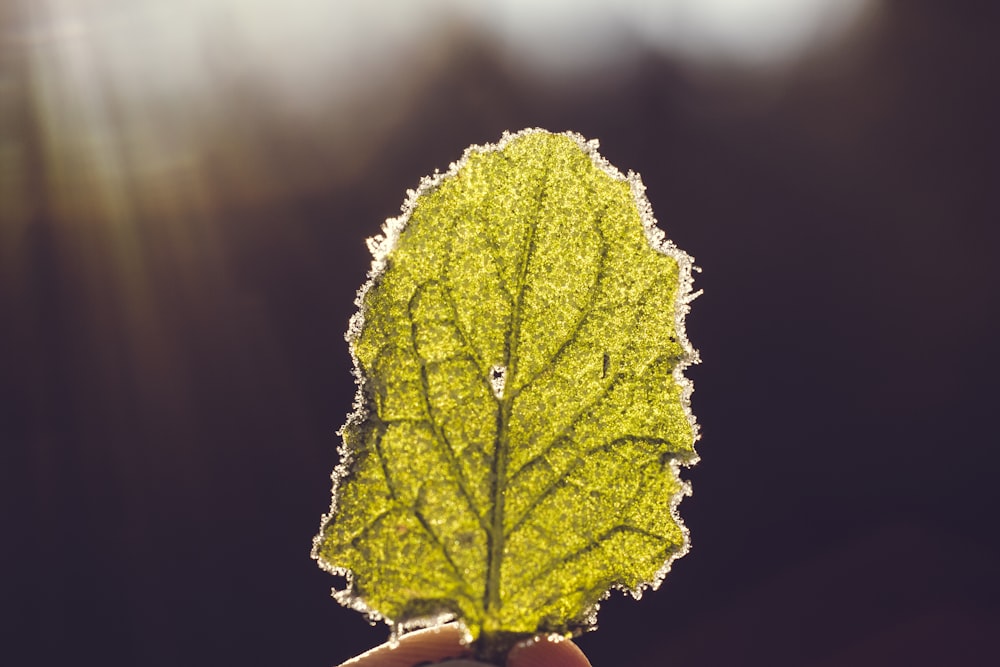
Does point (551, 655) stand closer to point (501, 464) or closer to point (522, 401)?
point (501, 464)

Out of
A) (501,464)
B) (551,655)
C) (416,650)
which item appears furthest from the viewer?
(416,650)

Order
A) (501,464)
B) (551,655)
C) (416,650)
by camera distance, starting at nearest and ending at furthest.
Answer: (501,464) → (551,655) → (416,650)

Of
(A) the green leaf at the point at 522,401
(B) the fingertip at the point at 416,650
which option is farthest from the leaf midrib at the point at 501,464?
(B) the fingertip at the point at 416,650

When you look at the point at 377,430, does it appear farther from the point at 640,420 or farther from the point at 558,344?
the point at 640,420

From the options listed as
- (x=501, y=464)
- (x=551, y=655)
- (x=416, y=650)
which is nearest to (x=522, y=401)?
(x=501, y=464)

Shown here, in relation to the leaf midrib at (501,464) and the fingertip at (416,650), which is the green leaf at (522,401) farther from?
the fingertip at (416,650)

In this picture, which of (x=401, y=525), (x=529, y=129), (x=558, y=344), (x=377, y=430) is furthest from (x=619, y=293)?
(x=401, y=525)

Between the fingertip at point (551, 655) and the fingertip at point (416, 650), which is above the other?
the fingertip at point (416, 650)
